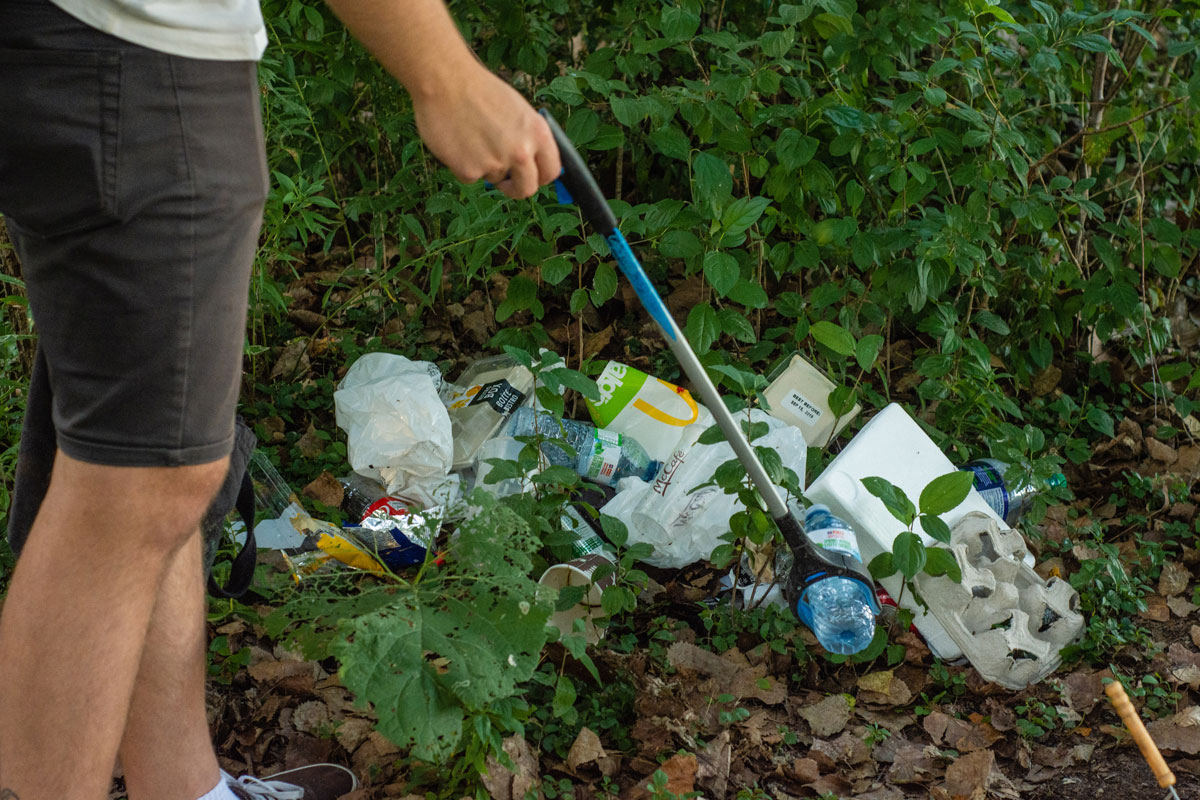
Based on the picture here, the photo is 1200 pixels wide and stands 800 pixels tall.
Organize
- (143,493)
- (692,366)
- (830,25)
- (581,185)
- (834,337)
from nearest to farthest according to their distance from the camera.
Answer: (143,493) < (581,185) < (692,366) < (834,337) < (830,25)

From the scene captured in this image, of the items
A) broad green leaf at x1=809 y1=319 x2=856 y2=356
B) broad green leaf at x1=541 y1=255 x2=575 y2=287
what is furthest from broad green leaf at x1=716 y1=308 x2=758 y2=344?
broad green leaf at x1=541 y1=255 x2=575 y2=287

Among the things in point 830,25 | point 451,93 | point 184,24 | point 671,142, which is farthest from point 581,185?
point 830,25

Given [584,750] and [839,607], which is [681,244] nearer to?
[839,607]

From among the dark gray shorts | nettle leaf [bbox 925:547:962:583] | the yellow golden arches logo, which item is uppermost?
the dark gray shorts

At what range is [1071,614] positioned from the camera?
225 cm

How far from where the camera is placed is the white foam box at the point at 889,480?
229 centimetres

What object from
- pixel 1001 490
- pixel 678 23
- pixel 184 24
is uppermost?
pixel 184 24

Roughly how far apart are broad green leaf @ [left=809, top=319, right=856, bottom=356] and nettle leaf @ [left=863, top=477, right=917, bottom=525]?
439 mm

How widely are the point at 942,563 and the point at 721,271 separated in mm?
752

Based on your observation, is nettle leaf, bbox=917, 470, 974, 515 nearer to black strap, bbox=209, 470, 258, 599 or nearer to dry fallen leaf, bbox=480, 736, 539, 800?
dry fallen leaf, bbox=480, 736, 539, 800

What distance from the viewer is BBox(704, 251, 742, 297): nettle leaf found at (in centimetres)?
226

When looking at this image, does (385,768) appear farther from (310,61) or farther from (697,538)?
(310,61)

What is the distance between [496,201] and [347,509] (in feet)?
2.75

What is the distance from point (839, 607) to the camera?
7.04 feet
